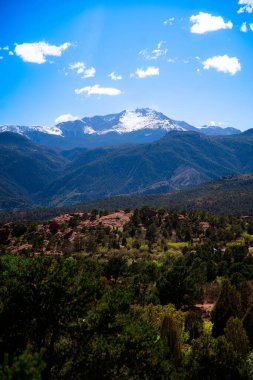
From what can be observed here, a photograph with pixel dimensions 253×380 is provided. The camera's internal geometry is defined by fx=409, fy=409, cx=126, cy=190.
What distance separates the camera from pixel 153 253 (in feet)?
388

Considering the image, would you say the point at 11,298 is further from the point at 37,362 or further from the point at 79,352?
the point at 37,362

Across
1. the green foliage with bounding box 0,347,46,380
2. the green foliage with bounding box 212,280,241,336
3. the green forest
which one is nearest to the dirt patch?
the green forest

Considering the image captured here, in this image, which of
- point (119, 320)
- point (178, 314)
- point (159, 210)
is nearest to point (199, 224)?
point (159, 210)

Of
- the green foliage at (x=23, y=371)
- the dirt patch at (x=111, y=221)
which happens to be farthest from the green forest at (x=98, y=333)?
the dirt patch at (x=111, y=221)

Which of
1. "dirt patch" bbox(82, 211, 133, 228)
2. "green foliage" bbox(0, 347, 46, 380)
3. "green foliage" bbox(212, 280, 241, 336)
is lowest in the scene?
"green foliage" bbox(212, 280, 241, 336)

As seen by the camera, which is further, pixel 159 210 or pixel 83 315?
pixel 159 210

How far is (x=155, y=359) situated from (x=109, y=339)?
11.5 ft

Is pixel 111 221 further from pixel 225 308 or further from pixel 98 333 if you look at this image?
pixel 98 333

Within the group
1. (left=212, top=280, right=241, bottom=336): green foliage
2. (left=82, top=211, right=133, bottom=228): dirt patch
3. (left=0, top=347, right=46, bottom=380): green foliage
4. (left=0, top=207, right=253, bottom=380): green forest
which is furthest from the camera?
(left=82, top=211, right=133, bottom=228): dirt patch

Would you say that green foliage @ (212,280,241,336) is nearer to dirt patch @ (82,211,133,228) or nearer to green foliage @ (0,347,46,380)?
green foliage @ (0,347,46,380)

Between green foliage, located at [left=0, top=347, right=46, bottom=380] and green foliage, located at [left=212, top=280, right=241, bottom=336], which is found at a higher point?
green foliage, located at [left=0, top=347, right=46, bottom=380]

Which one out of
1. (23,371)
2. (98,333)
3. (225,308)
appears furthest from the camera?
(225,308)

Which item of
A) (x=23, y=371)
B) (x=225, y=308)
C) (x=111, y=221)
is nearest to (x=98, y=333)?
(x=23, y=371)

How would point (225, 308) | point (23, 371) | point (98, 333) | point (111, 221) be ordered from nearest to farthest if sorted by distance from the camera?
point (23, 371) < point (98, 333) < point (225, 308) < point (111, 221)
